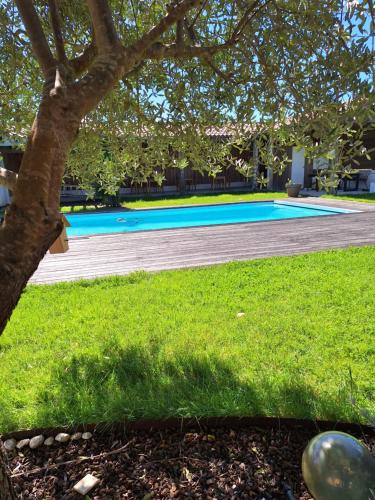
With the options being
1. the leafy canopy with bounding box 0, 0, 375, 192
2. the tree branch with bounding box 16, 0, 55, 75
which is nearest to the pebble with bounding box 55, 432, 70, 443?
the tree branch with bounding box 16, 0, 55, 75

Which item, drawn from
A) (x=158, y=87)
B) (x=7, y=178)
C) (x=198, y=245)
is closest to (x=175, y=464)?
(x=7, y=178)

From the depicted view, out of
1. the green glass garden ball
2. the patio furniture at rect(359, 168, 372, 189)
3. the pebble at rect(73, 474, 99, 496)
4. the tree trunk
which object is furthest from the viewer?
the patio furniture at rect(359, 168, 372, 189)

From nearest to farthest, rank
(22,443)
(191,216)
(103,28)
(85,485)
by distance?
(103,28), (85,485), (22,443), (191,216)

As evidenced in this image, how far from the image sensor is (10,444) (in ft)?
8.05

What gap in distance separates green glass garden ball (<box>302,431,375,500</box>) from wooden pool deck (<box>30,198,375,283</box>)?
5427 mm

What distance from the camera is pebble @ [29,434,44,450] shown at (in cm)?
243

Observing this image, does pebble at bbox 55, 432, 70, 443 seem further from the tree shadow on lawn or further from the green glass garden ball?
the green glass garden ball

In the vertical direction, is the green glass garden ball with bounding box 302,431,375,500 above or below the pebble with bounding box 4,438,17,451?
above

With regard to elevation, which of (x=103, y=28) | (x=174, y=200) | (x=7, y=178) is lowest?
(x=174, y=200)

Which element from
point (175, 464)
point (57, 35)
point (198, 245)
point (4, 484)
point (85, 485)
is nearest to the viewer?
point (4, 484)

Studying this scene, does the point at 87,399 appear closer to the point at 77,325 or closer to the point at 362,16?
the point at 77,325

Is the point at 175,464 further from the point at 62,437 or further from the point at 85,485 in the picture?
the point at 62,437

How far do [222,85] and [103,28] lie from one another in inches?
73.7

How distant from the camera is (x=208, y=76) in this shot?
3.38 metres
